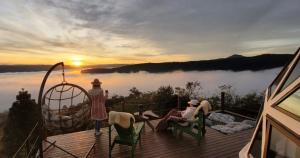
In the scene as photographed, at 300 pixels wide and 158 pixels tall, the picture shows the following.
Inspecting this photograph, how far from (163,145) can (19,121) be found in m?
10.8

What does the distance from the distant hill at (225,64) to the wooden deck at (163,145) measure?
7395mm

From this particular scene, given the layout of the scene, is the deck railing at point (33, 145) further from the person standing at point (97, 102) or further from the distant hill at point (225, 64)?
the distant hill at point (225, 64)

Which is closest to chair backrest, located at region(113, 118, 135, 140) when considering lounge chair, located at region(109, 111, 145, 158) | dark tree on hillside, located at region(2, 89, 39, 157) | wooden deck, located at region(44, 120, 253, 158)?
lounge chair, located at region(109, 111, 145, 158)

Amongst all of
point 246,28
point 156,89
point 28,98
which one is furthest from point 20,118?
point 246,28

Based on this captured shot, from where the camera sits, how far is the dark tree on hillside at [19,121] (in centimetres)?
1367

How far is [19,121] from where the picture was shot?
1380 cm

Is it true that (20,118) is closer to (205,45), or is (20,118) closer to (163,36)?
(163,36)

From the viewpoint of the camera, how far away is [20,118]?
1363 cm

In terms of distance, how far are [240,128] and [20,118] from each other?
11970 mm

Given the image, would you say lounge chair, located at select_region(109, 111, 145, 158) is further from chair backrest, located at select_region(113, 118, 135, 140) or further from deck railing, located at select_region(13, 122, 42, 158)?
deck railing, located at select_region(13, 122, 42, 158)

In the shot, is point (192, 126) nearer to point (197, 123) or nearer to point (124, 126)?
point (197, 123)

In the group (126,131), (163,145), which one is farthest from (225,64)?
(126,131)

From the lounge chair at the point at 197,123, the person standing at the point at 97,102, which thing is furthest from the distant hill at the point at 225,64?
the person standing at the point at 97,102

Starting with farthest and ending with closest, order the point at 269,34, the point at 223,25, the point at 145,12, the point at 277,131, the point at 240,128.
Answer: the point at 269,34 < the point at 223,25 < the point at 145,12 < the point at 240,128 < the point at 277,131
